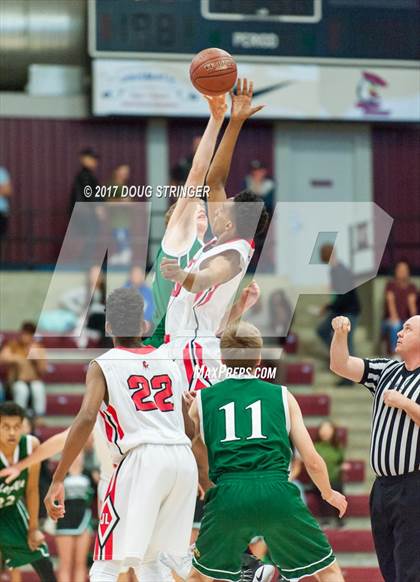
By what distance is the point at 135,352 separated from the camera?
6.43m

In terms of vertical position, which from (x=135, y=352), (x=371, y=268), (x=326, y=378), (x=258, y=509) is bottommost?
(x=326, y=378)

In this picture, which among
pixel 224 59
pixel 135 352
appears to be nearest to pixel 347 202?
pixel 224 59

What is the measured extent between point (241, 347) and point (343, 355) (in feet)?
1.72

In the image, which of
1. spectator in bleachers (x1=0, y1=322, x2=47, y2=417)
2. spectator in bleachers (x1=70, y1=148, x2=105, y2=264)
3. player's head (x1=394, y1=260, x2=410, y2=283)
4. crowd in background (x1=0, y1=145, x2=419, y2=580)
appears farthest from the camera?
spectator in bleachers (x1=70, y1=148, x2=105, y2=264)

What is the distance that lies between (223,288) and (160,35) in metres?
6.28

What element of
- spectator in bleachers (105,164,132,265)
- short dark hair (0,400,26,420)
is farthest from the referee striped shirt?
spectator in bleachers (105,164,132,265)

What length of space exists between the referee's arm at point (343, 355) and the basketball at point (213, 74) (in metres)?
1.72

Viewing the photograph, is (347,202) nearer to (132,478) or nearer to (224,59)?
(224,59)

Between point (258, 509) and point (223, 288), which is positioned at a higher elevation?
point (223, 288)

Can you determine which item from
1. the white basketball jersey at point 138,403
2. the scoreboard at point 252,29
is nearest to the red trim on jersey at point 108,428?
the white basketball jersey at point 138,403

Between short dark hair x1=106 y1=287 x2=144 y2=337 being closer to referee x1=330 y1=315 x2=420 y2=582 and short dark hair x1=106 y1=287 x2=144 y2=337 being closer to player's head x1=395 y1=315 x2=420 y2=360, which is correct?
referee x1=330 y1=315 x2=420 y2=582

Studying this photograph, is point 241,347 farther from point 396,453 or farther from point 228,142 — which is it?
point 228,142

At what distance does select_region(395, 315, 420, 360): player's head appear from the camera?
21.5 ft

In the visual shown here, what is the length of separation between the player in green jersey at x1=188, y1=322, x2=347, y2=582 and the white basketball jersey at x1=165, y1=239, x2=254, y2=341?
1009mm
